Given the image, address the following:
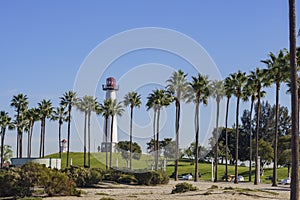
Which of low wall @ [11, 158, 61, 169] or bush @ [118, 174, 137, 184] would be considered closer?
bush @ [118, 174, 137, 184]

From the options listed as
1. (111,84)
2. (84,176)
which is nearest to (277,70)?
(84,176)

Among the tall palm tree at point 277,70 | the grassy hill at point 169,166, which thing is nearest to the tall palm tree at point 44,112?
the grassy hill at point 169,166

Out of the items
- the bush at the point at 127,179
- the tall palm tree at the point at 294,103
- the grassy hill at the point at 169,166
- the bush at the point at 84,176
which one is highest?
the tall palm tree at the point at 294,103

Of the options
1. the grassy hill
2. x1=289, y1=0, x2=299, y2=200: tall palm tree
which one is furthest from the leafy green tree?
x1=289, y1=0, x2=299, y2=200: tall palm tree

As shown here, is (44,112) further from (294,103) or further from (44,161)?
(294,103)

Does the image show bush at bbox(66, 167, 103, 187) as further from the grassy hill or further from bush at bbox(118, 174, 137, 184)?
the grassy hill

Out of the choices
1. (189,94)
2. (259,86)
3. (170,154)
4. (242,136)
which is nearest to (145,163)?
(170,154)

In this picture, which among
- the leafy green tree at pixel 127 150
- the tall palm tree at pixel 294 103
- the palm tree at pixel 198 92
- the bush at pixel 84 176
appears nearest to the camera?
the tall palm tree at pixel 294 103

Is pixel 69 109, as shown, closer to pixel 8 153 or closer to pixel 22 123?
pixel 22 123

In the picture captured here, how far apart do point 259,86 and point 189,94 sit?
13.0 meters

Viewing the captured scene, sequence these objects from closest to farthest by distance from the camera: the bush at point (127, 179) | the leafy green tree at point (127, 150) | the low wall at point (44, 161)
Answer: the bush at point (127, 179) → the low wall at point (44, 161) → the leafy green tree at point (127, 150)

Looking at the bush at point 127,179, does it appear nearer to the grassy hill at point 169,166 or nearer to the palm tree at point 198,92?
the palm tree at point 198,92

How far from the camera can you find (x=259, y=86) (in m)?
67.6

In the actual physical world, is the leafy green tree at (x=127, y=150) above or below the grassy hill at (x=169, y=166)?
above
